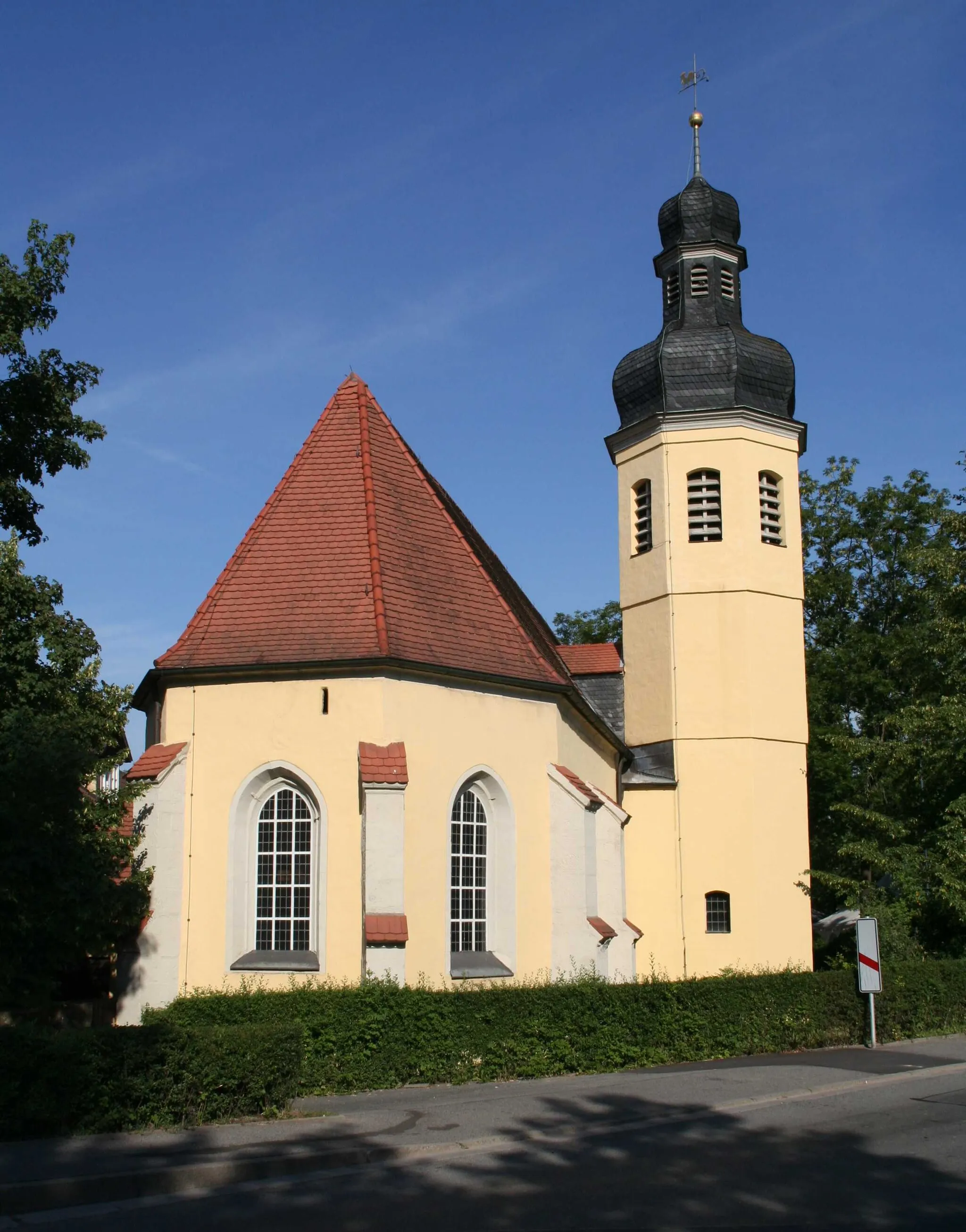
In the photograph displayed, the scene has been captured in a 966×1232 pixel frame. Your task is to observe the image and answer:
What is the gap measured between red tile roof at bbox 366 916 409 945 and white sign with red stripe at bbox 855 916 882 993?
252 inches

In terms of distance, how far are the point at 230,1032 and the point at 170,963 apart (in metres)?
4.36

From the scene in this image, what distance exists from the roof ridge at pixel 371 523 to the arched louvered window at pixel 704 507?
6779 mm

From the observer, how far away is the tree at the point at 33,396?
15844 millimetres

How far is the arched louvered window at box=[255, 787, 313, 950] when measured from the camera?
16.2 m

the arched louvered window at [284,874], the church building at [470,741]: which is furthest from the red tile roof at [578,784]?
the arched louvered window at [284,874]

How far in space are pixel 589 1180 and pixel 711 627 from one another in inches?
573

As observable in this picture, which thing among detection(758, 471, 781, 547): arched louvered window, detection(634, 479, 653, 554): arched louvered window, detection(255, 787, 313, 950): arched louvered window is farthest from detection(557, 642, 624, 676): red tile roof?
detection(255, 787, 313, 950): arched louvered window

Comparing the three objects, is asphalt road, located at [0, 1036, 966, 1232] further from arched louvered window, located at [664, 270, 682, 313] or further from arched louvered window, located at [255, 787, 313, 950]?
arched louvered window, located at [664, 270, 682, 313]

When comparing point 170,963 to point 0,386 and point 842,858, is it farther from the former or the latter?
point 842,858

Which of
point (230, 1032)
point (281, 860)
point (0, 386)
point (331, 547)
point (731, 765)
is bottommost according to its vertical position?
point (230, 1032)

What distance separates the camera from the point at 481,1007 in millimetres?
14594

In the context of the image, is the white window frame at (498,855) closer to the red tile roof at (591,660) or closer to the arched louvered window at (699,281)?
the red tile roof at (591,660)

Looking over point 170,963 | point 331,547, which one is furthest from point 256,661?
point 170,963

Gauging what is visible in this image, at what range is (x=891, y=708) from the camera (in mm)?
35469
